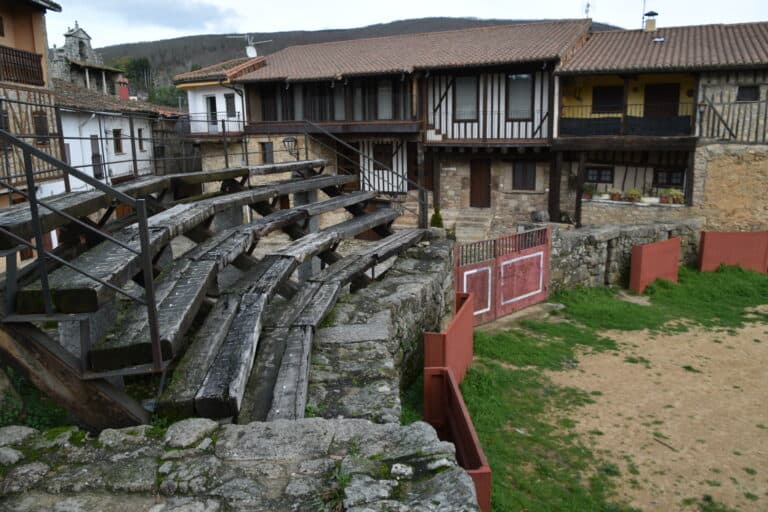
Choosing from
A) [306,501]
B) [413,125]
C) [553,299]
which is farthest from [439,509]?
[413,125]

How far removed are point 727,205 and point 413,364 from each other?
1473 centimetres

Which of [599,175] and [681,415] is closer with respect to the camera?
[681,415]

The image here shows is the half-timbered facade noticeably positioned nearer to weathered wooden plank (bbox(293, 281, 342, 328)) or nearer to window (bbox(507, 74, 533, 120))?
window (bbox(507, 74, 533, 120))

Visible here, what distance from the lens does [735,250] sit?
17.0 metres

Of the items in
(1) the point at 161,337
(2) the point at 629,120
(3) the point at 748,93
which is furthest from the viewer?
(2) the point at 629,120

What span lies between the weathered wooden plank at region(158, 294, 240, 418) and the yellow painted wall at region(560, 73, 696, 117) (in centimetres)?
1843

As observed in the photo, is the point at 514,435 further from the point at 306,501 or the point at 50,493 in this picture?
the point at 50,493

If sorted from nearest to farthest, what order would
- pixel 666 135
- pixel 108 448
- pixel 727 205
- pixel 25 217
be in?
pixel 108 448, pixel 25 217, pixel 727 205, pixel 666 135

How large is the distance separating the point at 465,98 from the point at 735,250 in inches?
424

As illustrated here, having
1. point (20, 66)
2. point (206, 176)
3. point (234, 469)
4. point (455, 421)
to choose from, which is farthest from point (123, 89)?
point (234, 469)

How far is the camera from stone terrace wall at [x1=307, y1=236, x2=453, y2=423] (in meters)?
5.39

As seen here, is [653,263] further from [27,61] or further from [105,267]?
[27,61]

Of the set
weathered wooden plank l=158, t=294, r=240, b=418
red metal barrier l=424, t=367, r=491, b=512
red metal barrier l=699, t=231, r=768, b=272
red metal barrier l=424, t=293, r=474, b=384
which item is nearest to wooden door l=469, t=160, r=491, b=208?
red metal barrier l=699, t=231, r=768, b=272

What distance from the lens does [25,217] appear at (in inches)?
184
